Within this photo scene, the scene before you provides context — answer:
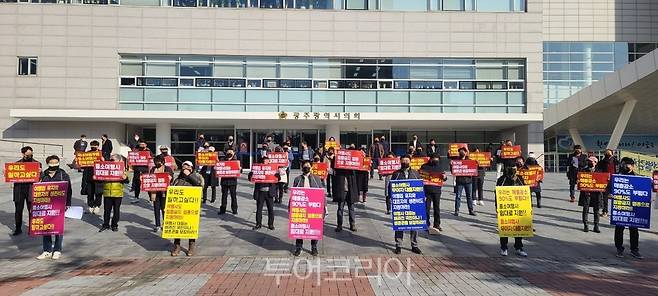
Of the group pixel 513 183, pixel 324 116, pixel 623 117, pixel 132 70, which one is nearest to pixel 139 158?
pixel 513 183

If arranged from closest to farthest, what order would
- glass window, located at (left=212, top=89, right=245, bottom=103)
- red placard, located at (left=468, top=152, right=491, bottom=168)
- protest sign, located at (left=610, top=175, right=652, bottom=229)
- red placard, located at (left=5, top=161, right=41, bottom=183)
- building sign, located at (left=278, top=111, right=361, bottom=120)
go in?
1. protest sign, located at (left=610, top=175, right=652, bottom=229)
2. red placard, located at (left=5, top=161, right=41, bottom=183)
3. red placard, located at (left=468, top=152, right=491, bottom=168)
4. building sign, located at (left=278, top=111, right=361, bottom=120)
5. glass window, located at (left=212, top=89, right=245, bottom=103)

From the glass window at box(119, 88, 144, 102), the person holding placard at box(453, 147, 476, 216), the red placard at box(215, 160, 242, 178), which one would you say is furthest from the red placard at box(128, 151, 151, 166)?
the glass window at box(119, 88, 144, 102)

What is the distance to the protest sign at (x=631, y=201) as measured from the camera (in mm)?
9172

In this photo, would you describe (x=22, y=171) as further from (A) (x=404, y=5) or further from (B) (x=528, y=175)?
(A) (x=404, y=5)

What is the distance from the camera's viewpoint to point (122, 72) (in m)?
28.7

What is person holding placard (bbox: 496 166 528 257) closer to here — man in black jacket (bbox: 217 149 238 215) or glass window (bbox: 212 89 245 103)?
man in black jacket (bbox: 217 149 238 215)

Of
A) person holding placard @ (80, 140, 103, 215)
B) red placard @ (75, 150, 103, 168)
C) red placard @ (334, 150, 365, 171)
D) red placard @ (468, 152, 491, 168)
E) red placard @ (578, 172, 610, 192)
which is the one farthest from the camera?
red placard @ (468, 152, 491, 168)

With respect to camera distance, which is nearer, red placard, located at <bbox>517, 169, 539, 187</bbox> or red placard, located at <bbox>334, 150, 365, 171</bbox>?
red placard, located at <bbox>334, 150, 365, 171</bbox>

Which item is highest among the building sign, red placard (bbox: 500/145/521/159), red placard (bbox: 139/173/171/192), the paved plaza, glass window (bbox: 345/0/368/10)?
glass window (bbox: 345/0/368/10)

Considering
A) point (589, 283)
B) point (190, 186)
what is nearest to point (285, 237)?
point (190, 186)

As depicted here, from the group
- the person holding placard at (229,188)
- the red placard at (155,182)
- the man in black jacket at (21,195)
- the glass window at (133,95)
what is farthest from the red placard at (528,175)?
the glass window at (133,95)

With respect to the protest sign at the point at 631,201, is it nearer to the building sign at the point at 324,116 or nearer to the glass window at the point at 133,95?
the building sign at the point at 324,116

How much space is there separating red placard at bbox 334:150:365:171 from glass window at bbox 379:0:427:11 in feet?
68.7

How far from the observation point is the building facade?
28219mm
